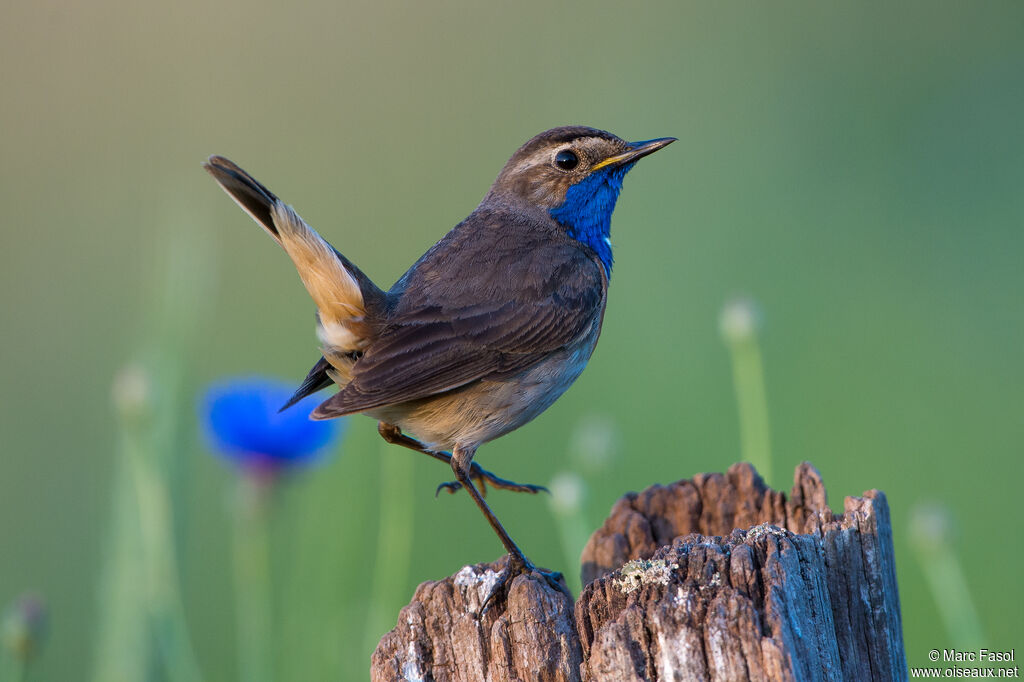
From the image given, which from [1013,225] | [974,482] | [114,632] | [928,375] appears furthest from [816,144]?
[114,632]

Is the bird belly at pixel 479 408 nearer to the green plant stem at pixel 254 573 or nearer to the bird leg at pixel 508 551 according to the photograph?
the bird leg at pixel 508 551

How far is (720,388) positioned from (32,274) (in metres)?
5.65

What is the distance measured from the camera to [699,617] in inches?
126

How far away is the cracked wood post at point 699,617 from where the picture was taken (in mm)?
3178

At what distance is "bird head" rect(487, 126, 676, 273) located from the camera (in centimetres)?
571

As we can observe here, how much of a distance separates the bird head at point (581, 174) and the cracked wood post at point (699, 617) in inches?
75.7

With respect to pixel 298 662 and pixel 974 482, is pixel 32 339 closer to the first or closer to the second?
pixel 298 662

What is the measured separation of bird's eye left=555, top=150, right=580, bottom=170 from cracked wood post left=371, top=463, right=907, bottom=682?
209 cm

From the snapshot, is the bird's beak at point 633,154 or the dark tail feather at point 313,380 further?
the bird's beak at point 633,154

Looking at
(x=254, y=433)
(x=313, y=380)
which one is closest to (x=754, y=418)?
(x=313, y=380)

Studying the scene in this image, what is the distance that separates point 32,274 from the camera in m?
10.2

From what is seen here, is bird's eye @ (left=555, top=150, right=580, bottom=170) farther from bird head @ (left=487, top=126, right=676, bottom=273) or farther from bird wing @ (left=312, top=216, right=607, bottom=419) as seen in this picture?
bird wing @ (left=312, top=216, right=607, bottom=419)

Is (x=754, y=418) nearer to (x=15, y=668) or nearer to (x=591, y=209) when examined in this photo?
(x=591, y=209)

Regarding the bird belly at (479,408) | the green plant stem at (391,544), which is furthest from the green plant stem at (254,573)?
the bird belly at (479,408)
